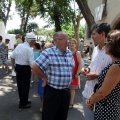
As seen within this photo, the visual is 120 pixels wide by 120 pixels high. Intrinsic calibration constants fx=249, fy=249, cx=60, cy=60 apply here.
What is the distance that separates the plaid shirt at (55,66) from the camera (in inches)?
136

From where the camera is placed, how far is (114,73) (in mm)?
2182

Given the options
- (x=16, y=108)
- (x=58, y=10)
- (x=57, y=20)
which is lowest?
(x=16, y=108)

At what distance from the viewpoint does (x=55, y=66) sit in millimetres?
3488

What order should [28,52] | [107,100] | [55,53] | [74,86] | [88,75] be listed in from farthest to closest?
[74,86], [28,52], [55,53], [88,75], [107,100]

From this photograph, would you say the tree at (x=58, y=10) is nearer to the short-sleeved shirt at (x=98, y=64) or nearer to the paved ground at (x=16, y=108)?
the paved ground at (x=16, y=108)

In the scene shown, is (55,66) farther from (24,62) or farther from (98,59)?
(24,62)

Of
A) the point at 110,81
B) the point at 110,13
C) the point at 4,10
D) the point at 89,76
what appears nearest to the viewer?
the point at 110,81

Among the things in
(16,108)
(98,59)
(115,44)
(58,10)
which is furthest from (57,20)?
(115,44)

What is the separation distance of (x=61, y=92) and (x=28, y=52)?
1.99 meters

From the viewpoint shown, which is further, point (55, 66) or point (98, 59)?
point (55, 66)

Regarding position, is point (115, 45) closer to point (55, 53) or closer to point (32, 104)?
point (55, 53)

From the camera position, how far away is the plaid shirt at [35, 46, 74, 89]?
136 inches

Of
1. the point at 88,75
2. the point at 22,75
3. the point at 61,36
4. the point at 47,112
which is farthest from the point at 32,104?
the point at 88,75

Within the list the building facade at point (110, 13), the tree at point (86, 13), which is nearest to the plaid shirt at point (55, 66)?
the tree at point (86, 13)
